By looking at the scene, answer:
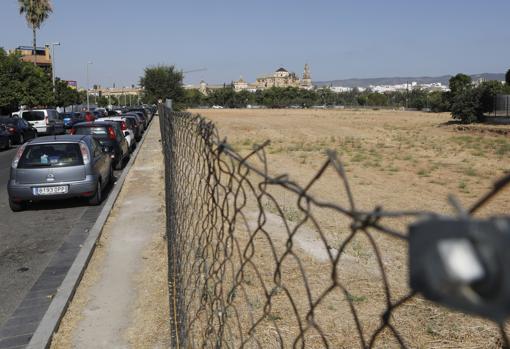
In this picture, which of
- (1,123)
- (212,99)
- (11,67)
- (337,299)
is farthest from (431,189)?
(212,99)

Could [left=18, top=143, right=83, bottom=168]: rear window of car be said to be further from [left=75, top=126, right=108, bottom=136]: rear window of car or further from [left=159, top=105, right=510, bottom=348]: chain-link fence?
[left=75, top=126, right=108, bottom=136]: rear window of car

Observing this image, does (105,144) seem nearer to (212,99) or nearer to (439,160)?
(439,160)

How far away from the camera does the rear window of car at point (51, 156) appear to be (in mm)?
10367

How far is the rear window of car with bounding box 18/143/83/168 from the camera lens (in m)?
10.4

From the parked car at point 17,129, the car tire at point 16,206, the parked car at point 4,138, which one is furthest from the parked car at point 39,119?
the car tire at point 16,206

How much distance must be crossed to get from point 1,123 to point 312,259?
22834mm

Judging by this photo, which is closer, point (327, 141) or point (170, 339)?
point (170, 339)

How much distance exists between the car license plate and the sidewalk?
4.28 feet

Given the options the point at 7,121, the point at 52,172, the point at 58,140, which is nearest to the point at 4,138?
the point at 7,121

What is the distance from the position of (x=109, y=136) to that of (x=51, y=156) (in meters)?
6.60

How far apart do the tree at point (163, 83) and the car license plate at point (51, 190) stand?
186 ft

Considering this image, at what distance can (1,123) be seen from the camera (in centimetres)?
2527

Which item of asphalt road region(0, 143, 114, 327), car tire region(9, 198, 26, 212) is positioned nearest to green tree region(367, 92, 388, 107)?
asphalt road region(0, 143, 114, 327)

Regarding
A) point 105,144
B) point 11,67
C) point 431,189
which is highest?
point 11,67
